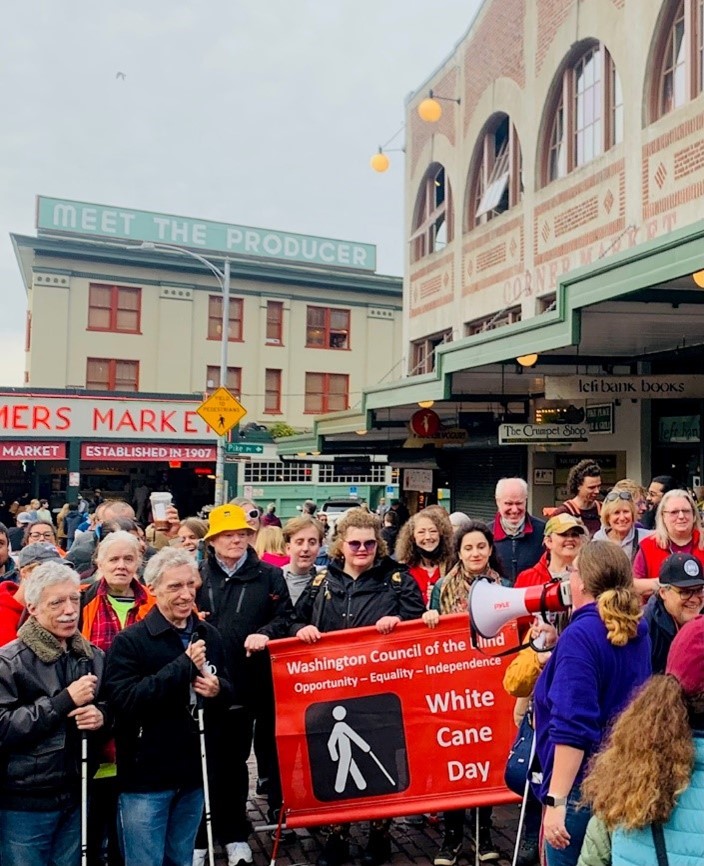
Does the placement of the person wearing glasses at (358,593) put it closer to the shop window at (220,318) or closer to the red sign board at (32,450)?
the red sign board at (32,450)

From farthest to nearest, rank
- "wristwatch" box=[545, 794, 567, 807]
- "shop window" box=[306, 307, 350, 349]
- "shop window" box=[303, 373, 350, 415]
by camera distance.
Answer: "shop window" box=[306, 307, 350, 349] → "shop window" box=[303, 373, 350, 415] → "wristwatch" box=[545, 794, 567, 807]

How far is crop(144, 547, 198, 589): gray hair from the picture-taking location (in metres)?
4.30

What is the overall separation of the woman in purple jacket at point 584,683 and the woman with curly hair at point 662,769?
617mm

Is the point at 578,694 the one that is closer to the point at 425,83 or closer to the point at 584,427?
the point at 584,427

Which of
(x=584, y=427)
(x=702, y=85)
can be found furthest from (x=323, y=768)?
(x=702, y=85)

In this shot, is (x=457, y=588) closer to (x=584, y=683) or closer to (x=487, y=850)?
(x=487, y=850)

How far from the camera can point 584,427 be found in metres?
12.6

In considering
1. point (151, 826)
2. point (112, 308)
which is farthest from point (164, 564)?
point (112, 308)

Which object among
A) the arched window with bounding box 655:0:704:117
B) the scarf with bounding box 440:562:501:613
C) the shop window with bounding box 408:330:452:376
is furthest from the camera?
the shop window with bounding box 408:330:452:376

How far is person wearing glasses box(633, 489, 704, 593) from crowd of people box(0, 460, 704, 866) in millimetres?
15

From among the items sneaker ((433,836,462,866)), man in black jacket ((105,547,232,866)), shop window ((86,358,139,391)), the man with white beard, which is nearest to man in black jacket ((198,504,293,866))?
man in black jacket ((105,547,232,866))

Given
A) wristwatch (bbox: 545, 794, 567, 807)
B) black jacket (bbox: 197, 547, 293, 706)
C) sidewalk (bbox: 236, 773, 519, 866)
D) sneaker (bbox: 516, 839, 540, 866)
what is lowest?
sidewalk (bbox: 236, 773, 519, 866)

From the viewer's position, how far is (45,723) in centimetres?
373

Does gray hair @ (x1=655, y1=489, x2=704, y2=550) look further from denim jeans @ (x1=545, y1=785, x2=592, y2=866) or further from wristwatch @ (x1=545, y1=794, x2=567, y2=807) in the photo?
wristwatch @ (x1=545, y1=794, x2=567, y2=807)
